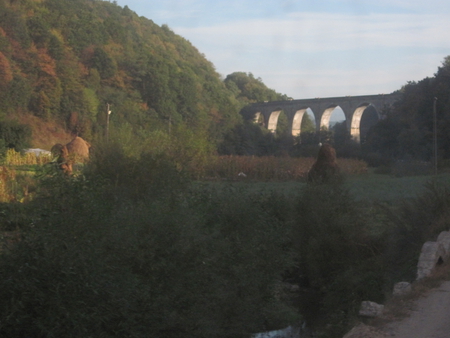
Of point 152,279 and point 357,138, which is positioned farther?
point 357,138

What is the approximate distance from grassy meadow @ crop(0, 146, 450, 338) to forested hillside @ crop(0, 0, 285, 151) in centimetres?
2306

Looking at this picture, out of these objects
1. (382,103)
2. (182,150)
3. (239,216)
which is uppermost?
(382,103)

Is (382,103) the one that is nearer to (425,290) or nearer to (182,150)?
(182,150)

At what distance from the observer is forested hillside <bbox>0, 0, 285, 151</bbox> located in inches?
1761

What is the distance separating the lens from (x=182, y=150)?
16.0 metres

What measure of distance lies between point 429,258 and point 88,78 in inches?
1809

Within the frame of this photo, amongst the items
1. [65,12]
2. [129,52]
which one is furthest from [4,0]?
[129,52]

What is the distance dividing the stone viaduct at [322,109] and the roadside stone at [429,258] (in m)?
47.8

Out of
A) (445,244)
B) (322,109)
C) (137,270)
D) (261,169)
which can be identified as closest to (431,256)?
(445,244)

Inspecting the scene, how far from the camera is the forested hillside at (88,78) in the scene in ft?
147

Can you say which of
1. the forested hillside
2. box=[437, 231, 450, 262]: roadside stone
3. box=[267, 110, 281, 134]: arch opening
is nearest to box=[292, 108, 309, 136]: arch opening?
box=[267, 110, 281, 134]: arch opening

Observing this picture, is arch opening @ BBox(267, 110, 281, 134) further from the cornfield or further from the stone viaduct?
the cornfield

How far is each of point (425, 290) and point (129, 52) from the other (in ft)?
182

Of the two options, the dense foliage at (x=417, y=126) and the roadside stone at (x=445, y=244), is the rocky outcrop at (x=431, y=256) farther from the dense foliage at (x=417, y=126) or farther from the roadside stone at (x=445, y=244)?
the dense foliage at (x=417, y=126)
